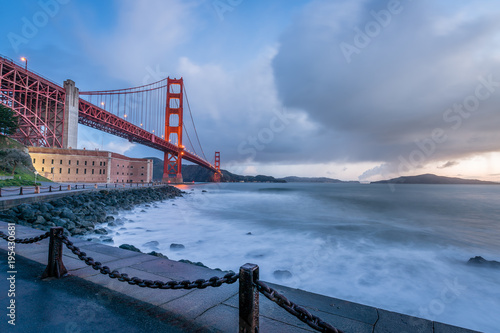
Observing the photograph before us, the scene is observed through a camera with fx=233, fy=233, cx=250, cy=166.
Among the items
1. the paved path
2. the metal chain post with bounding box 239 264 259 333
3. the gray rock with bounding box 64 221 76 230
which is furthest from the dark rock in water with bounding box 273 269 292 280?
the gray rock with bounding box 64 221 76 230

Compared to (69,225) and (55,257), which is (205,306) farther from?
(69,225)

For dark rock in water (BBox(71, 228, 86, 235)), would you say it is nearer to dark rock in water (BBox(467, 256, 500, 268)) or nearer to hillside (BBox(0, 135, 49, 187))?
dark rock in water (BBox(467, 256, 500, 268))

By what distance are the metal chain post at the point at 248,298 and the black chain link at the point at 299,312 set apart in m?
0.07

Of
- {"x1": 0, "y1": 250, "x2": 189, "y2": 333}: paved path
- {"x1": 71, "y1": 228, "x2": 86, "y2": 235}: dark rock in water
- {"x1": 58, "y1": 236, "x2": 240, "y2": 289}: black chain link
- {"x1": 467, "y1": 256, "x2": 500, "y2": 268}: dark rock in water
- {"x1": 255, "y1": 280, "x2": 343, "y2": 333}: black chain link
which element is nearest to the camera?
{"x1": 255, "y1": 280, "x2": 343, "y2": 333}: black chain link

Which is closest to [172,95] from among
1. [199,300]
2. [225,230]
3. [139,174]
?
[139,174]

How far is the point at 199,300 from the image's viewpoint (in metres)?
2.42

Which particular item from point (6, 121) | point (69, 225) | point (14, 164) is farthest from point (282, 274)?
point (6, 121)

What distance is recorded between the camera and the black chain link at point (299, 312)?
4.47ft

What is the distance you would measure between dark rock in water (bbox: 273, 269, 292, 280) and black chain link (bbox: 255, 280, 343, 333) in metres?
4.71

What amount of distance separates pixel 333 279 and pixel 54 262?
5.61 meters

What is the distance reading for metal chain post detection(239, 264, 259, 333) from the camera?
61.4 inches

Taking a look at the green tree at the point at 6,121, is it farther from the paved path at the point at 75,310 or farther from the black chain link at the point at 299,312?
the black chain link at the point at 299,312

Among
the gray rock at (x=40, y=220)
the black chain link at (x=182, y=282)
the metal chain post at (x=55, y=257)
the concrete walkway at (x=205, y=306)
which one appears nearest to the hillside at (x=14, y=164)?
the gray rock at (x=40, y=220)

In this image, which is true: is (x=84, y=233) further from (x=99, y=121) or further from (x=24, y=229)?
(x=99, y=121)
